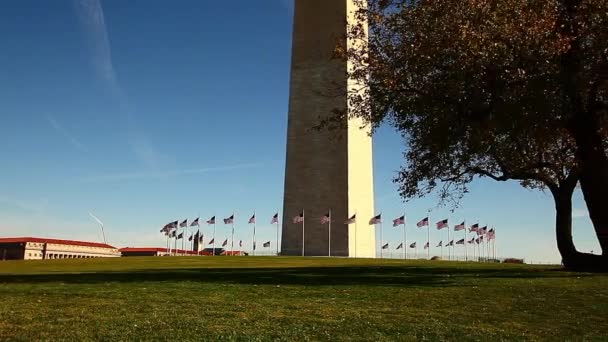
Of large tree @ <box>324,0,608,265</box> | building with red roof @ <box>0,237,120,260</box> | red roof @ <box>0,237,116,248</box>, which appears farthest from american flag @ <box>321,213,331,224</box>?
red roof @ <box>0,237,116,248</box>

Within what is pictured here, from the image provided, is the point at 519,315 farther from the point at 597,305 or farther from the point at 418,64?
the point at 418,64

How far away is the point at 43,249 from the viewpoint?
11562 centimetres

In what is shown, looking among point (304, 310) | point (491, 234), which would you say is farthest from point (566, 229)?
point (491, 234)

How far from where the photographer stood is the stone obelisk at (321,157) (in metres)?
61.3

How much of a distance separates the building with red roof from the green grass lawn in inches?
3923

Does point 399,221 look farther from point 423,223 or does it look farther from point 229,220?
point 229,220

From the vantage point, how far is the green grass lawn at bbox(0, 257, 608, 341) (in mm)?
11961

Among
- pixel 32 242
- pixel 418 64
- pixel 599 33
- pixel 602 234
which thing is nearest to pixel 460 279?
pixel 602 234

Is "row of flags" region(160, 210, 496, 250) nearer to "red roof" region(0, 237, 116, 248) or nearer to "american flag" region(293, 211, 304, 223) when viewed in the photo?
"american flag" region(293, 211, 304, 223)

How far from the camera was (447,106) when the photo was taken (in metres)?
23.3

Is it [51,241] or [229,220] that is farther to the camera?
[51,241]

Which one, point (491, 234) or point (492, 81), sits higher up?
point (492, 81)

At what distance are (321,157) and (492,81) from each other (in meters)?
40.6

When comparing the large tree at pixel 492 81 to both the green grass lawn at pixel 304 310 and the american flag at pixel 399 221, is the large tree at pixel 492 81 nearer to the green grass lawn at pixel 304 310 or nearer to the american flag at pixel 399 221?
the green grass lawn at pixel 304 310
